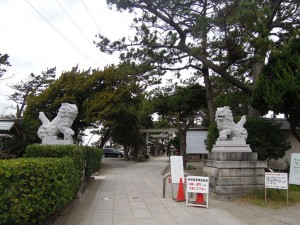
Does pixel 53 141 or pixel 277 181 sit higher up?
pixel 53 141

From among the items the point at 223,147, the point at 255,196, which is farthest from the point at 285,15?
the point at 255,196

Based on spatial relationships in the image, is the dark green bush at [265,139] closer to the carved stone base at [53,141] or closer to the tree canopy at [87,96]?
the carved stone base at [53,141]

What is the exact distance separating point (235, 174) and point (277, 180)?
135 cm

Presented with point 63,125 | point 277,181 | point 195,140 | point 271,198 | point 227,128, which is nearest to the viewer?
point 277,181

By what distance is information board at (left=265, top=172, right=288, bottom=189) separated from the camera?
8844 mm

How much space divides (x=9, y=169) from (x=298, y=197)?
363 inches

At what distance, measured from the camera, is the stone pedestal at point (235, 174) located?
9719mm

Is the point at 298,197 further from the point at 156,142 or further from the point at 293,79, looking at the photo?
the point at 156,142

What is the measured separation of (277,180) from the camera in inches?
353

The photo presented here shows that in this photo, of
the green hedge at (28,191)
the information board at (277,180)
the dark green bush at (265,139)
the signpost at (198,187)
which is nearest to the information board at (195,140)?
the dark green bush at (265,139)

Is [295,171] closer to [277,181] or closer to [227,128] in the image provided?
[277,181]

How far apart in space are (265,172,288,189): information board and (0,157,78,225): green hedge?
6.57 m

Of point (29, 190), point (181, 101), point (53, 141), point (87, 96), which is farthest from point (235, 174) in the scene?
point (87, 96)

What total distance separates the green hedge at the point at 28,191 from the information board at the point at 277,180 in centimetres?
657
